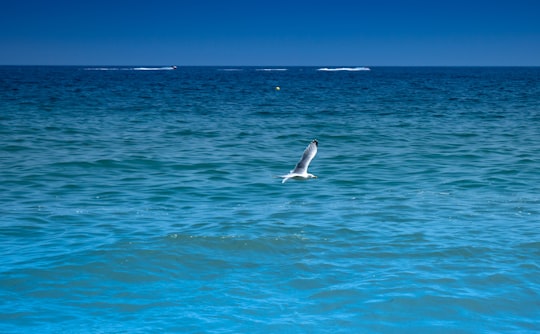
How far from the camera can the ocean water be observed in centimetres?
818

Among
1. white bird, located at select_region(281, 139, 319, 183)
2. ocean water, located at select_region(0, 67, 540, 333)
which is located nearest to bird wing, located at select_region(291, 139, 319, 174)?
white bird, located at select_region(281, 139, 319, 183)

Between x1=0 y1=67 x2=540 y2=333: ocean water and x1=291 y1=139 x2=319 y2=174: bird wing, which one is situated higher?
x1=291 y1=139 x2=319 y2=174: bird wing

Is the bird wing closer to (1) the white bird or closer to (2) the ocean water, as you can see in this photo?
(1) the white bird

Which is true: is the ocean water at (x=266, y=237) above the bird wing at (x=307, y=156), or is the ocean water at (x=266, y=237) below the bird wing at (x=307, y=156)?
below

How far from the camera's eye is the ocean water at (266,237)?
8.18 meters

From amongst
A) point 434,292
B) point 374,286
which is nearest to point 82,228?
point 374,286

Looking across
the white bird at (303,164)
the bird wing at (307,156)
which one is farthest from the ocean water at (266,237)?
the bird wing at (307,156)

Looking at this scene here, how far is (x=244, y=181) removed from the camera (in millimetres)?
16609

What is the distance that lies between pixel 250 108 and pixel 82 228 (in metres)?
28.8

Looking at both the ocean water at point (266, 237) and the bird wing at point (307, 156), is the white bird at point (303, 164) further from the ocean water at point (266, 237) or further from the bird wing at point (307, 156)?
the ocean water at point (266, 237)

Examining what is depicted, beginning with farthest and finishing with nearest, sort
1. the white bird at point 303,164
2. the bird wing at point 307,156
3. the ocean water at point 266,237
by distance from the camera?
the white bird at point 303,164 < the bird wing at point 307,156 < the ocean water at point 266,237

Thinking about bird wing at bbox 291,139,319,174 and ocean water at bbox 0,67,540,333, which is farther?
bird wing at bbox 291,139,319,174

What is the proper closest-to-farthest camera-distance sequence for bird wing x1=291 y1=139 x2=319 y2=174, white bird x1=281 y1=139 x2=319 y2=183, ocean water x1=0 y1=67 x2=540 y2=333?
ocean water x1=0 y1=67 x2=540 y2=333 → bird wing x1=291 y1=139 x2=319 y2=174 → white bird x1=281 y1=139 x2=319 y2=183

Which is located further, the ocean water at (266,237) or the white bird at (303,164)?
the white bird at (303,164)
